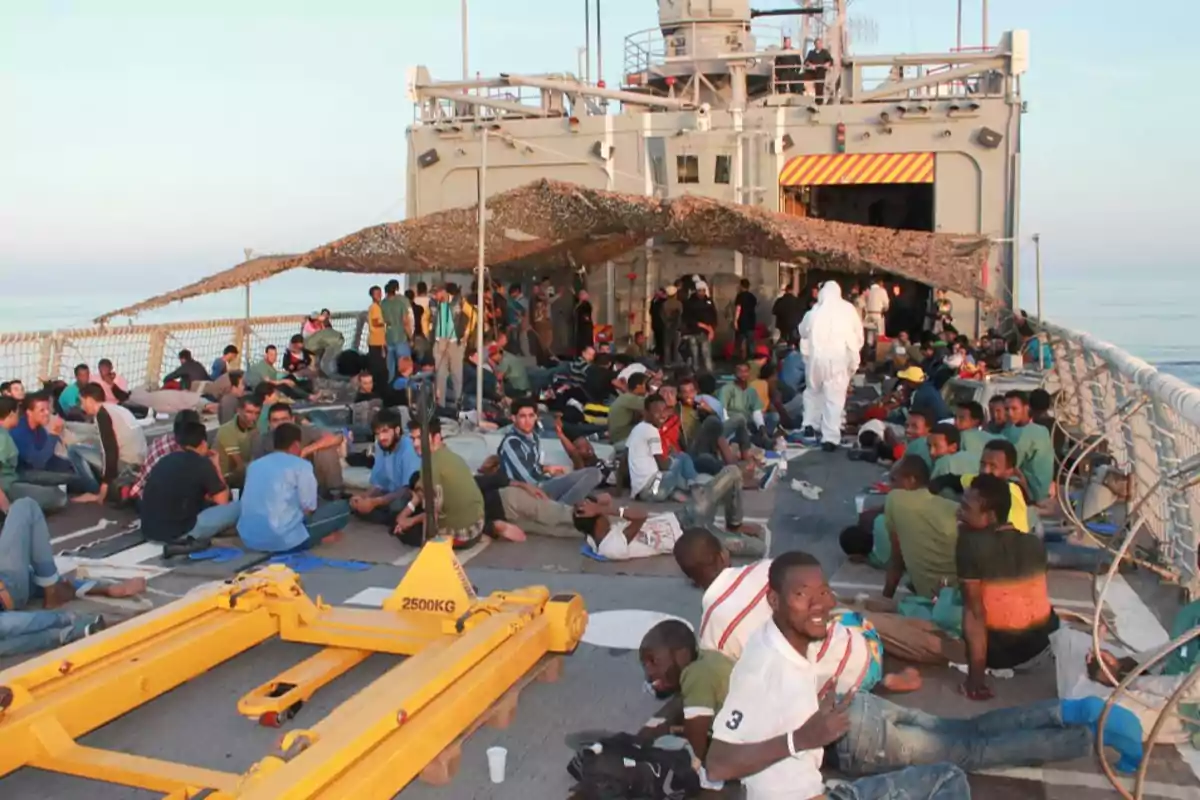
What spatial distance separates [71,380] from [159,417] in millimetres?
1745

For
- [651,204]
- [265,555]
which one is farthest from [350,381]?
[265,555]

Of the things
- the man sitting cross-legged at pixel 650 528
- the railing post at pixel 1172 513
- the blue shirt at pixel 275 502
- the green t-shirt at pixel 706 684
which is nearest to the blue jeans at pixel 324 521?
the blue shirt at pixel 275 502

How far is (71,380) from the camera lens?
14.4 meters

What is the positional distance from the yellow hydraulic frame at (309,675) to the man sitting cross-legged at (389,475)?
240cm

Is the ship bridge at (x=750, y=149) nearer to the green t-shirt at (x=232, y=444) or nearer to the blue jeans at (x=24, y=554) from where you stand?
the green t-shirt at (x=232, y=444)

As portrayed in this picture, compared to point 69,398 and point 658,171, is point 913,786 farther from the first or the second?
point 658,171

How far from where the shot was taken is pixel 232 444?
9.02 meters

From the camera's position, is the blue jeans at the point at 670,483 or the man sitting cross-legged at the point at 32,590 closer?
the man sitting cross-legged at the point at 32,590

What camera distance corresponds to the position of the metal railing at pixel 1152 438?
5.48 meters

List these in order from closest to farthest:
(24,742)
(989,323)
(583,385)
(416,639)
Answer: (24,742) < (416,639) < (583,385) < (989,323)

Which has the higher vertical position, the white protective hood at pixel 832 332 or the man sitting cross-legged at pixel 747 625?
the white protective hood at pixel 832 332

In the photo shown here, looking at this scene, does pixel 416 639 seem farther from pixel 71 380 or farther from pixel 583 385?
pixel 71 380

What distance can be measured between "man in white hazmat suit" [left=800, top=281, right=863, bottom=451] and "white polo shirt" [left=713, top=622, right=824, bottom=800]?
8585mm

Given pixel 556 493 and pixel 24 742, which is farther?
pixel 556 493
